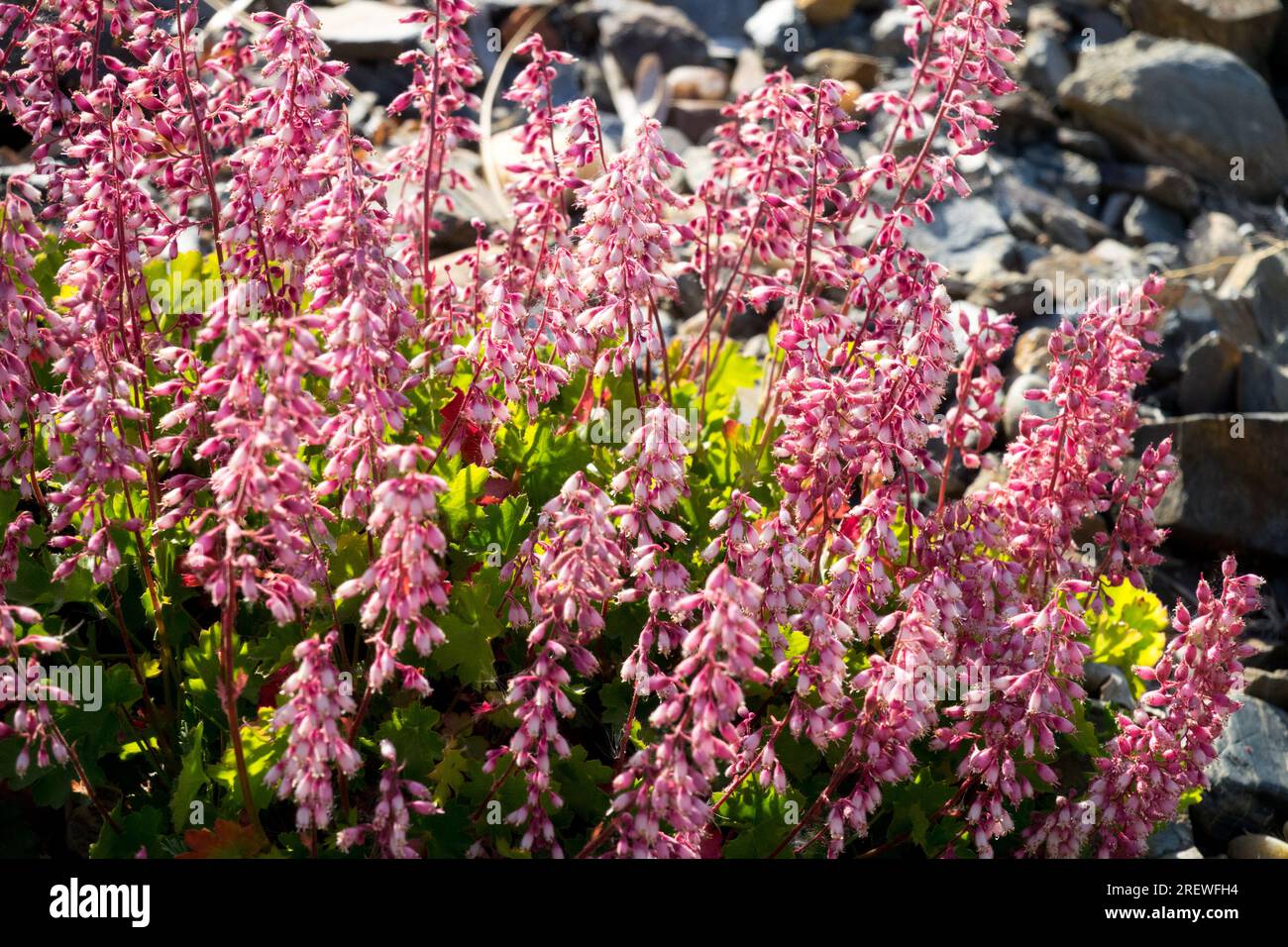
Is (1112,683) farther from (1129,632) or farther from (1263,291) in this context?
(1263,291)

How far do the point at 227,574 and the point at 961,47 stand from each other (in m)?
2.99

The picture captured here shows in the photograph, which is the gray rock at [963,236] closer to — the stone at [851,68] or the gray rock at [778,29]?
the stone at [851,68]

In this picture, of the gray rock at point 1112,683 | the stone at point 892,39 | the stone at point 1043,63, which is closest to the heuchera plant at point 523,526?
the gray rock at point 1112,683

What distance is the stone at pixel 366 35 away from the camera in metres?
9.66

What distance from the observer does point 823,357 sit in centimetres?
408

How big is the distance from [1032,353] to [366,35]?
531 cm

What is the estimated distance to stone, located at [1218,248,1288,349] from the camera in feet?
25.8

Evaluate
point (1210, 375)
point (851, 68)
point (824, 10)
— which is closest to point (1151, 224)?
point (1210, 375)

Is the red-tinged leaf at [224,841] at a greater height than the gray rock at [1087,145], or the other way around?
the gray rock at [1087,145]

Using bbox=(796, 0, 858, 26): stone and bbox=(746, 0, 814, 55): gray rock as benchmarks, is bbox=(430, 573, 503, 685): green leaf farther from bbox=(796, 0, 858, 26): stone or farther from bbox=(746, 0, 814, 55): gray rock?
bbox=(796, 0, 858, 26): stone

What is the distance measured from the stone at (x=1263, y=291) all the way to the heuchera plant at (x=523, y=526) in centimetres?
373

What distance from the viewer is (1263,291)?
26.2 feet

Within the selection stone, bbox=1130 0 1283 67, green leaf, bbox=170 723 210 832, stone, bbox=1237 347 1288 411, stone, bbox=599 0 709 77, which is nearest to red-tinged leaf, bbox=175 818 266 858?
green leaf, bbox=170 723 210 832
